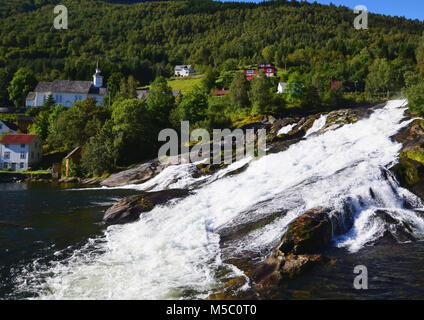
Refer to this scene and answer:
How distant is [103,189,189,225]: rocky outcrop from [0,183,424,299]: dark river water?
111cm

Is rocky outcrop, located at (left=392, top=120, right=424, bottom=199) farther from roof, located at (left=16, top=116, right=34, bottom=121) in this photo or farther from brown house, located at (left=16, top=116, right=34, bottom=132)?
roof, located at (left=16, top=116, right=34, bottom=121)

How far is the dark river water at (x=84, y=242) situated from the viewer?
1311 centimetres

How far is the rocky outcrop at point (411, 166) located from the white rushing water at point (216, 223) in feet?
3.08

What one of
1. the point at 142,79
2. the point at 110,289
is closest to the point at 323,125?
the point at 110,289

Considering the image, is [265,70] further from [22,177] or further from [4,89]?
[22,177]

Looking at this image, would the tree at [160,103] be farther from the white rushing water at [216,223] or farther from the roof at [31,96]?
the roof at [31,96]

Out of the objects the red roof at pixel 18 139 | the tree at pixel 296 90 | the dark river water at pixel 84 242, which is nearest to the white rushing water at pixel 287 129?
the tree at pixel 296 90

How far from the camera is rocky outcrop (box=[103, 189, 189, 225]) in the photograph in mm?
25422

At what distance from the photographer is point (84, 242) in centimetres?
2064

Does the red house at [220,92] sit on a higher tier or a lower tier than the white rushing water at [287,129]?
higher

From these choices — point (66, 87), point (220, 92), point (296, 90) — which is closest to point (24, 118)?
point (66, 87)

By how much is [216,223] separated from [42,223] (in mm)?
13860

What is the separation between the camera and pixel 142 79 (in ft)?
486

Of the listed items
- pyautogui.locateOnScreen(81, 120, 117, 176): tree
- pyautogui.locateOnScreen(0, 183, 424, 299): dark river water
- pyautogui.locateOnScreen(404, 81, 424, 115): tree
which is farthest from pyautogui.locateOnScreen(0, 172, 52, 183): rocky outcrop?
pyautogui.locateOnScreen(404, 81, 424, 115): tree
